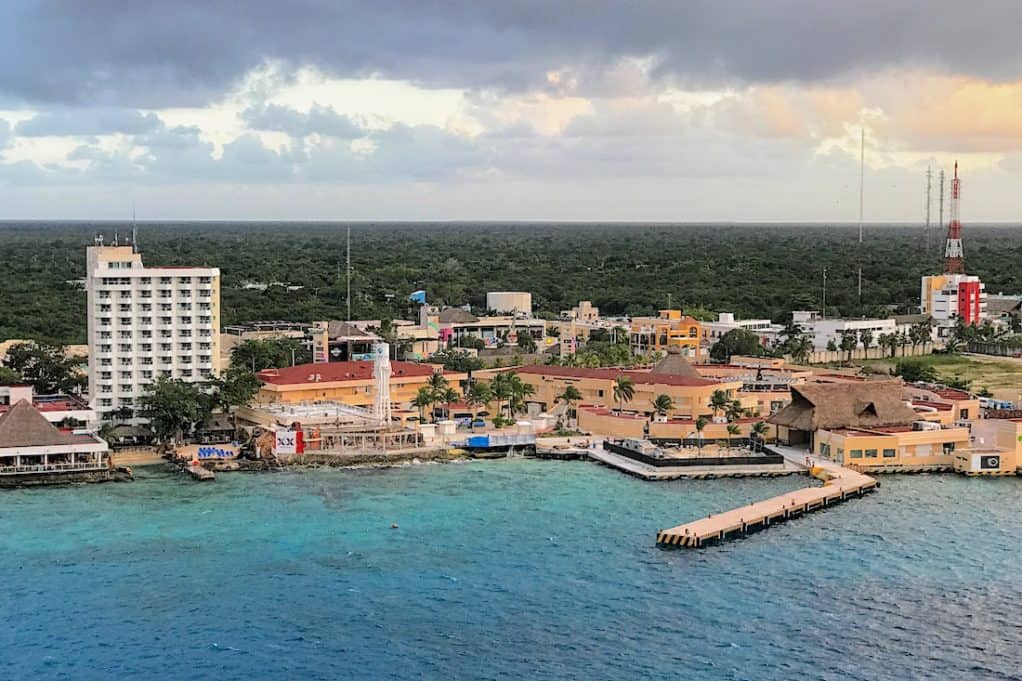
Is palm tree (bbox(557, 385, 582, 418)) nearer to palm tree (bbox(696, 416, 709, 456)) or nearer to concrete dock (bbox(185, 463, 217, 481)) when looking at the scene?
palm tree (bbox(696, 416, 709, 456))

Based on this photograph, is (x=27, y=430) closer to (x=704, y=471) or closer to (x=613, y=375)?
(x=704, y=471)

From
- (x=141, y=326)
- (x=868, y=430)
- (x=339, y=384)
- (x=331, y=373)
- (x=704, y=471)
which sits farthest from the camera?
(x=331, y=373)

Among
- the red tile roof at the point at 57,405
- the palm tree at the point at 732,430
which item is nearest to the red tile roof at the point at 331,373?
the red tile roof at the point at 57,405

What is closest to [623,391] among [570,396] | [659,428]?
[570,396]

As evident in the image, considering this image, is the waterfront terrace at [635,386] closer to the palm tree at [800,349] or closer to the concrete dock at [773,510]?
the concrete dock at [773,510]

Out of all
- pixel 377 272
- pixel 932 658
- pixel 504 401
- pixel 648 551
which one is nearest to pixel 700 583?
pixel 648 551

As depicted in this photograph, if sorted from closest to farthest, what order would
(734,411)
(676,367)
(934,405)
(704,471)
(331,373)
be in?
1. (704,471)
2. (734,411)
3. (934,405)
4. (331,373)
5. (676,367)

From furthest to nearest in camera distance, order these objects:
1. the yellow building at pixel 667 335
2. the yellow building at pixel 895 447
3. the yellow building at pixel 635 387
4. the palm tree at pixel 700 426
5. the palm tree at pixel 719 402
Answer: the yellow building at pixel 667 335
the yellow building at pixel 635 387
the palm tree at pixel 719 402
the palm tree at pixel 700 426
the yellow building at pixel 895 447
